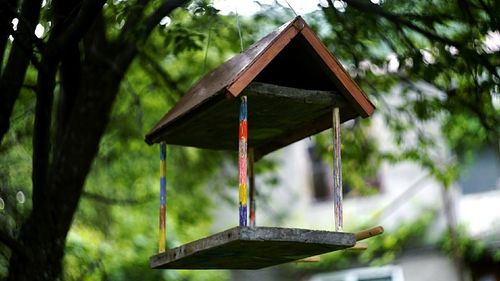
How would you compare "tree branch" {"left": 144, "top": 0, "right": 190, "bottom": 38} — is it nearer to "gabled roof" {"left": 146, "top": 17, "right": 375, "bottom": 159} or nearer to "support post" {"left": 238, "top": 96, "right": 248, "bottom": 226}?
"gabled roof" {"left": 146, "top": 17, "right": 375, "bottom": 159}

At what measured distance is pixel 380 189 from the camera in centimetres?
1368

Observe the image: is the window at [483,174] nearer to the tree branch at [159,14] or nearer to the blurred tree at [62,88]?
the blurred tree at [62,88]

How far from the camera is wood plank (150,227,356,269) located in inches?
131

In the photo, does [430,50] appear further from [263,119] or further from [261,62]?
[261,62]

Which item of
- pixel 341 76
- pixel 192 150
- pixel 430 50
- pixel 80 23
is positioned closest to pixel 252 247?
pixel 341 76

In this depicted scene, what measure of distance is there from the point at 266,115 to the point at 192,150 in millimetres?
5125

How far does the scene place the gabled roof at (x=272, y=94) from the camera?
369 centimetres

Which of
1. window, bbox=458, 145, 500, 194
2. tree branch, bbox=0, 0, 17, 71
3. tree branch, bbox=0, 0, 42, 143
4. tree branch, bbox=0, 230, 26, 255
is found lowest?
tree branch, bbox=0, 230, 26, 255

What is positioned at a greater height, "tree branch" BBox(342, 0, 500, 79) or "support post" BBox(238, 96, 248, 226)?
"tree branch" BBox(342, 0, 500, 79)

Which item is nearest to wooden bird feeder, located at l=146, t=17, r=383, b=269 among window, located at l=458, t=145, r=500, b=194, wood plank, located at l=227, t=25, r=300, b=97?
wood plank, located at l=227, t=25, r=300, b=97

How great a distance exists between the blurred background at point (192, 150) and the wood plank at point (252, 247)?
1.10 metres

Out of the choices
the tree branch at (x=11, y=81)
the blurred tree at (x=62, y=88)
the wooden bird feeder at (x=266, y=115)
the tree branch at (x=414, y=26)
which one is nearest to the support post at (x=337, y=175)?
the wooden bird feeder at (x=266, y=115)

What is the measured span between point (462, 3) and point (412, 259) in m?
8.54

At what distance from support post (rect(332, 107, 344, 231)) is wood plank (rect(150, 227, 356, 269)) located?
17 cm
